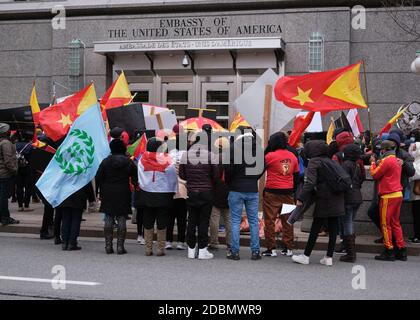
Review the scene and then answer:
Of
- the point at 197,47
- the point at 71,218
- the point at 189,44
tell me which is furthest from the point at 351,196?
the point at 189,44

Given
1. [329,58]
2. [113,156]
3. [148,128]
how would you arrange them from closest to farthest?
[113,156] < [148,128] < [329,58]

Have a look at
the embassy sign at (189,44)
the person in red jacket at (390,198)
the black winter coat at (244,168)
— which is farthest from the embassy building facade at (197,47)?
the black winter coat at (244,168)

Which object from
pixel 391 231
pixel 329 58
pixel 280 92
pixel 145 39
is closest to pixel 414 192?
pixel 391 231

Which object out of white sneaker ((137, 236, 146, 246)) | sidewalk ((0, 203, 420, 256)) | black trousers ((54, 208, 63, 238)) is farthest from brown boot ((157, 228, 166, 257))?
black trousers ((54, 208, 63, 238))

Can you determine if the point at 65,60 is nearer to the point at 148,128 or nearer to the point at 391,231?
the point at 148,128

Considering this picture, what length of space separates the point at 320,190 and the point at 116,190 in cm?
316

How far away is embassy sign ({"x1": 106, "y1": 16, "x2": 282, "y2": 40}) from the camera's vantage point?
1791 centimetres

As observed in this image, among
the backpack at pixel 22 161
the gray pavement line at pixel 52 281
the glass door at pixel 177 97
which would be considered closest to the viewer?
the gray pavement line at pixel 52 281

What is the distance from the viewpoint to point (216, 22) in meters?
18.3

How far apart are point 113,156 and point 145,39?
33.8 feet

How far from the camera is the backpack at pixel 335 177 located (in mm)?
8336

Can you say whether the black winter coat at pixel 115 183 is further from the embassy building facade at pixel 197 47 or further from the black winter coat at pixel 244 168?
the embassy building facade at pixel 197 47

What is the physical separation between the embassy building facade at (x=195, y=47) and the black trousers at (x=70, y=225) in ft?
29.8

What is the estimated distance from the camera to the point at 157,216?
9.05 metres
